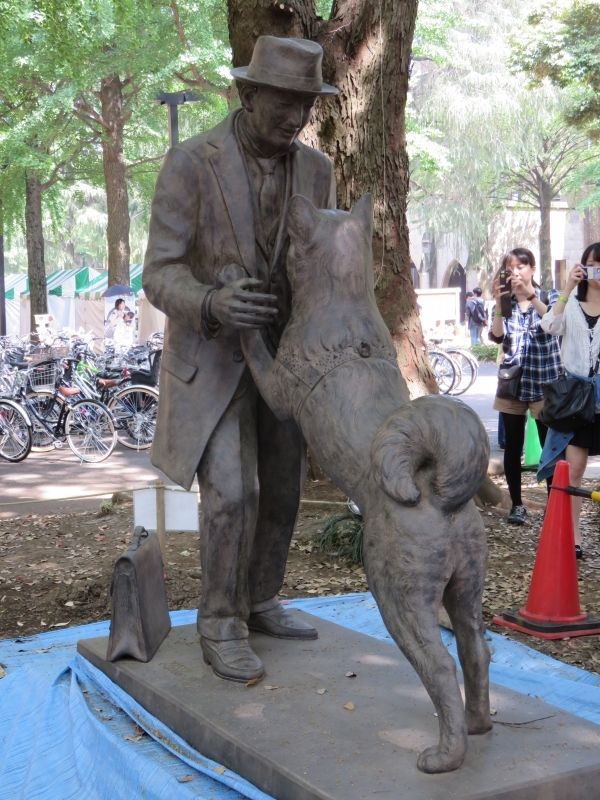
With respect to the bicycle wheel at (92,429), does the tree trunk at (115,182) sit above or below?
above

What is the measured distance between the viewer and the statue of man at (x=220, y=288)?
3609 mm

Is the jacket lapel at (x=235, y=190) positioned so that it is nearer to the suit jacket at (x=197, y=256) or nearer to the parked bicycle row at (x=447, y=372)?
the suit jacket at (x=197, y=256)

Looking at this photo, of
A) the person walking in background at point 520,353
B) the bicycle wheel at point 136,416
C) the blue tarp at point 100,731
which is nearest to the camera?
the blue tarp at point 100,731

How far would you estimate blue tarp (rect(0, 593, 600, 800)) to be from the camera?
10.9 ft

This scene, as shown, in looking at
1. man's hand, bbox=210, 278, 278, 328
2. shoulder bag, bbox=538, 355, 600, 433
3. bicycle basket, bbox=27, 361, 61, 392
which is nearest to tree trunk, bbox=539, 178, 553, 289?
bicycle basket, bbox=27, 361, 61, 392

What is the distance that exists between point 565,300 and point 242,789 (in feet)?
15.4

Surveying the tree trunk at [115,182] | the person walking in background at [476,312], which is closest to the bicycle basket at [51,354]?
the tree trunk at [115,182]

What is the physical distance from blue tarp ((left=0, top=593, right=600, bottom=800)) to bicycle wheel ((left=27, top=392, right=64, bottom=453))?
8200mm

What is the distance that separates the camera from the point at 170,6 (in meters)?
19.5

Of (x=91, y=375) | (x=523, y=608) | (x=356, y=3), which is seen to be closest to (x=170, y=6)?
(x=91, y=375)

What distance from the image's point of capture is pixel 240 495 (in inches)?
147

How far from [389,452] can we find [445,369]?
15160mm

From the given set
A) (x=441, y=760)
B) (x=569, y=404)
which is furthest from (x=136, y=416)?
(x=441, y=760)

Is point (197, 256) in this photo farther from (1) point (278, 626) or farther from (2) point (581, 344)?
(2) point (581, 344)
